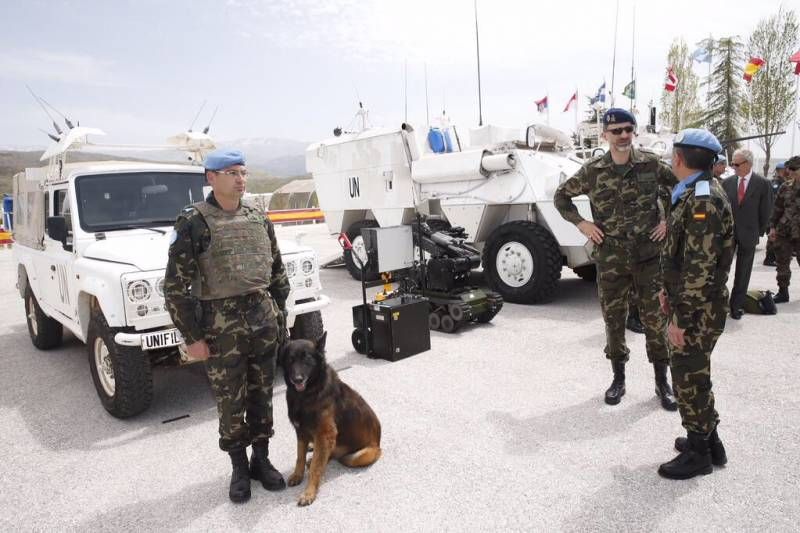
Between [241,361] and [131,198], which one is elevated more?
[131,198]

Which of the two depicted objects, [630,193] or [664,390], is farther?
[664,390]

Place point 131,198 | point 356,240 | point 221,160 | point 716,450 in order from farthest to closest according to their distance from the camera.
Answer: point 356,240, point 131,198, point 716,450, point 221,160

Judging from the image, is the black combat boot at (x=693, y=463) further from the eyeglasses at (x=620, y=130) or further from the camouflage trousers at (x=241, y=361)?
the camouflage trousers at (x=241, y=361)

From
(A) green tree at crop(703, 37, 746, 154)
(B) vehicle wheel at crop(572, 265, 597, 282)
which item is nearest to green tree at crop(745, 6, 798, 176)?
(A) green tree at crop(703, 37, 746, 154)

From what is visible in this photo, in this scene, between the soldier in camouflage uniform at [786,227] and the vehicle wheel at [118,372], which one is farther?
the soldier in camouflage uniform at [786,227]

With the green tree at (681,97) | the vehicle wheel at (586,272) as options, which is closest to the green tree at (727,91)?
the green tree at (681,97)

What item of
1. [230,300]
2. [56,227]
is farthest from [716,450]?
[56,227]

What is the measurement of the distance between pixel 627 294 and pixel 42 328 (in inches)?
235

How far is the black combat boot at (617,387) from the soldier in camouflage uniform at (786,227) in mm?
4052

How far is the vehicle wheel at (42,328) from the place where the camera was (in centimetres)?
605

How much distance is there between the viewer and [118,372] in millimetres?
3854

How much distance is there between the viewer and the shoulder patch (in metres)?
2.63

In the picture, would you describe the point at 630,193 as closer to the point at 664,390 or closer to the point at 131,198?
the point at 664,390

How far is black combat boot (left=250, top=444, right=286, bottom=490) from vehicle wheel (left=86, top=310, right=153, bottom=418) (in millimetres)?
1299
